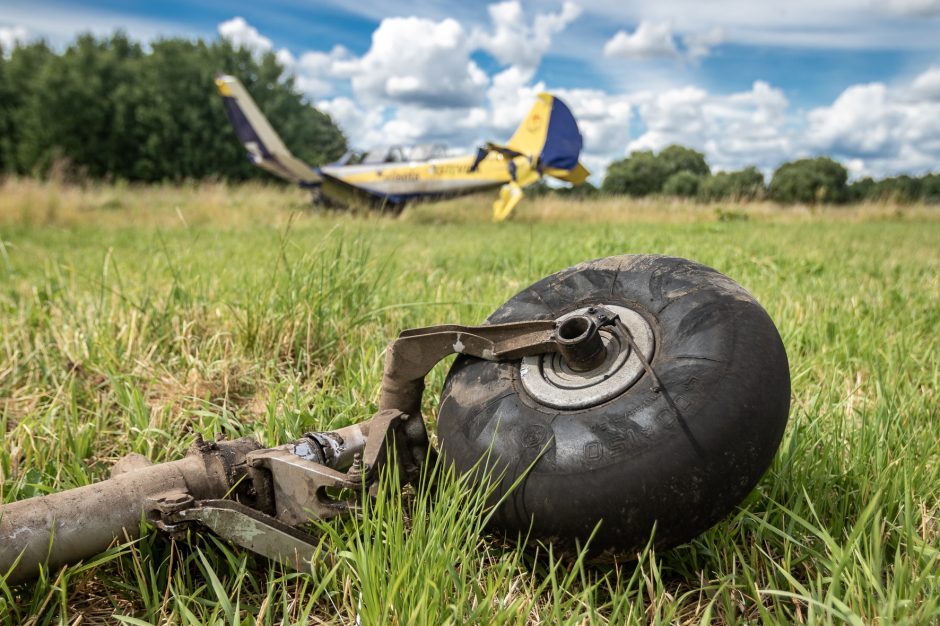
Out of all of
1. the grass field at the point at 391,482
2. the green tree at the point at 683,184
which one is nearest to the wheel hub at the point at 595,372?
the grass field at the point at 391,482

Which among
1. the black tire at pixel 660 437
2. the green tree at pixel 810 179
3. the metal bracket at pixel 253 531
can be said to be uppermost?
the green tree at pixel 810 179

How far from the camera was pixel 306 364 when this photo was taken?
2.83 m

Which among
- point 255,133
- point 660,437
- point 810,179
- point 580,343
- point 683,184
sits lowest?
point 660,437

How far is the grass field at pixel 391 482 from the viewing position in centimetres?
136

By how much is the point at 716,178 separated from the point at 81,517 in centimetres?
5630

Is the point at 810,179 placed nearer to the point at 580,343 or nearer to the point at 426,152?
the point at 426,152

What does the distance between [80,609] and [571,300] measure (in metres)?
1.49

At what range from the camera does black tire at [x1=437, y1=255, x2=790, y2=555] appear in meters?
1.32

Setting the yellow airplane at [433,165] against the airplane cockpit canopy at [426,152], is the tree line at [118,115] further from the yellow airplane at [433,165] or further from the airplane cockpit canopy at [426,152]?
the airplane cockpit canopy at [426,152]

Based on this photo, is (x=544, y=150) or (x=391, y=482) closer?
(x=391, y=482)

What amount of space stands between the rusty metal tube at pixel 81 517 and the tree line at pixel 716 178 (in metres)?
41.9

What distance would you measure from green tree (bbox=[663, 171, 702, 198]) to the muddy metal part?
52366 mm

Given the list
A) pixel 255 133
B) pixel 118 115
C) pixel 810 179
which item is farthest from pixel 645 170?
pixel 255 133

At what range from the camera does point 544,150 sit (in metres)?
17.4
